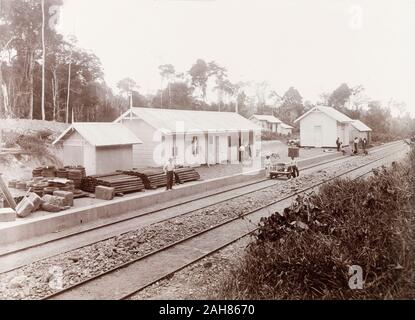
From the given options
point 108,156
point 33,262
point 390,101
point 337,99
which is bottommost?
point 33,262

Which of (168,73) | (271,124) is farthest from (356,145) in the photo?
(271,124)

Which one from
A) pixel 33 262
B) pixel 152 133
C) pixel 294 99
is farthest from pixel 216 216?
pixel 294 99

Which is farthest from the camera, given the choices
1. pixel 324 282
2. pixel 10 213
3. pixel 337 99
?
pixel 337 99

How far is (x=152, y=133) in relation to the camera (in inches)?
894

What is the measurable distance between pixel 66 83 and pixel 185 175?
20330mm

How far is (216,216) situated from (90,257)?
5.09 m

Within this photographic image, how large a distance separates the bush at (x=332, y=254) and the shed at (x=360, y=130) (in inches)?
435

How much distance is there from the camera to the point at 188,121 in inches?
979

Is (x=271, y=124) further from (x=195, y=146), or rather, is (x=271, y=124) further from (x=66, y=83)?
(x=195, y=146)

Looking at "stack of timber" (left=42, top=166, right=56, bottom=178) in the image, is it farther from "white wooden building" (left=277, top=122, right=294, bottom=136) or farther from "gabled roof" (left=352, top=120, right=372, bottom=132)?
"white wooden building" (left=277, top=122, right=294, bottom=136)

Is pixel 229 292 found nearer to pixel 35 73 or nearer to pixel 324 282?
pixel 324 282

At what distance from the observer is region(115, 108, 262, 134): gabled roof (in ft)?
75.2

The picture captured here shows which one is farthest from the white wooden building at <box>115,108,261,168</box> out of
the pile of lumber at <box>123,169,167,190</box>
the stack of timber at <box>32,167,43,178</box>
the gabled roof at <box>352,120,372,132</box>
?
the gabled roof at <box>352,120,372,132</box>

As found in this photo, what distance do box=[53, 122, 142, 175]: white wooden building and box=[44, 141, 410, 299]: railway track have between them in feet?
28.8
